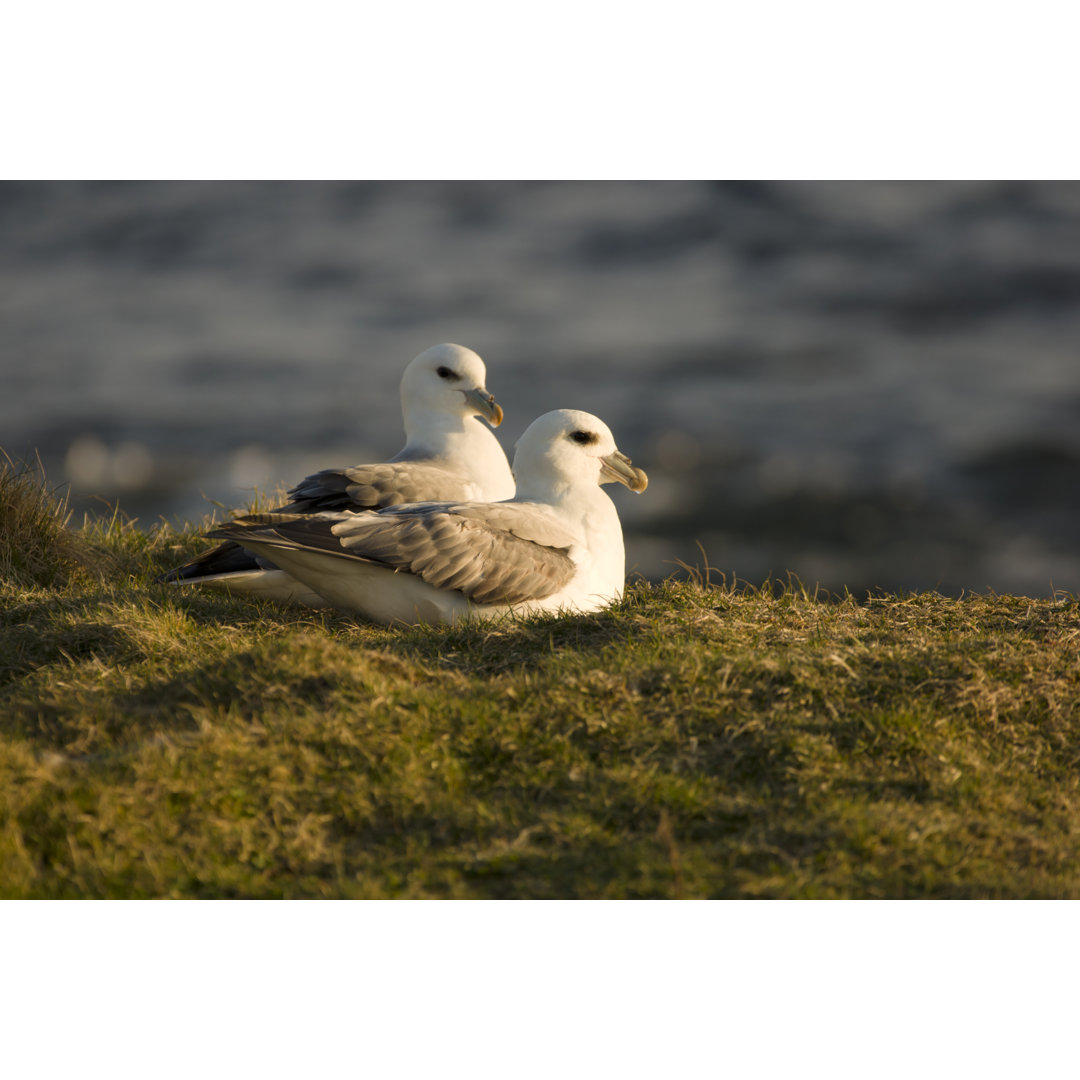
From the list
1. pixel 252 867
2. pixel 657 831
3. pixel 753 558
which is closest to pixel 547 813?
pixel 657 831

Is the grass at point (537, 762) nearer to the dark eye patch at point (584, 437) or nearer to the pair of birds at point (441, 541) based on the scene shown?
the pair of birds at point (441, 541)

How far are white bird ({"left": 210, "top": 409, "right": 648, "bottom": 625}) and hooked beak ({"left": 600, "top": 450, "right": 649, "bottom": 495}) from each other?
0.50 m

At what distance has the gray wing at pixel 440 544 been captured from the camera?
599 centimetres

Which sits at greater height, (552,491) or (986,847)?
(552,491)

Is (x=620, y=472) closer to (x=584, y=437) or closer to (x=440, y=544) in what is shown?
(x=584, y=437)

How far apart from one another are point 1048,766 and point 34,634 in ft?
15.3

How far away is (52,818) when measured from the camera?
377 cm

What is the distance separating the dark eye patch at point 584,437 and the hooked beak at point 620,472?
182mm

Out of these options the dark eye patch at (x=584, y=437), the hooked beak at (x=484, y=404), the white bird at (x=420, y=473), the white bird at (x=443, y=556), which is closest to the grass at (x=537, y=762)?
the white bird at (x=443, y=556)

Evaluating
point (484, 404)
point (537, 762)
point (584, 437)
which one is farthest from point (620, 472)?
point (537, 762)

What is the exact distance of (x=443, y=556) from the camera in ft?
19.9

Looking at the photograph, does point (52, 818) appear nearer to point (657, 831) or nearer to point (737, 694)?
point (657, 831)

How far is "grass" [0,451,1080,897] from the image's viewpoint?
3699mm

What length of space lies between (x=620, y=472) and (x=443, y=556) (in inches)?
59.7
